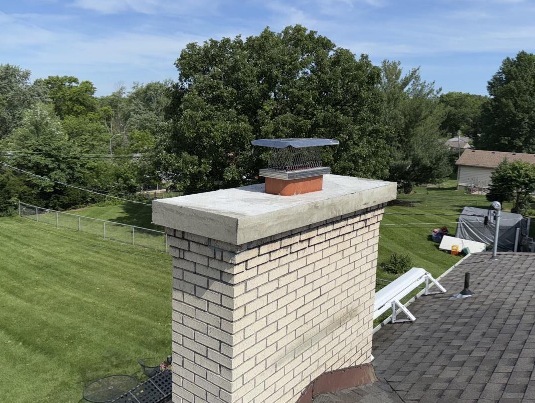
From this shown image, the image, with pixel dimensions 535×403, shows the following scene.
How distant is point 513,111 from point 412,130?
30257mm

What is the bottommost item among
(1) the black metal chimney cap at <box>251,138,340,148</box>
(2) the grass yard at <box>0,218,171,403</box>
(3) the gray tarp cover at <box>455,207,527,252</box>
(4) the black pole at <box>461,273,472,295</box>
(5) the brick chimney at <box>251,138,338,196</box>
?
(2) the grass yard at <box>0,218,171,403</box>

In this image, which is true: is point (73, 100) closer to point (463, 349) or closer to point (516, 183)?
point (516, 183)

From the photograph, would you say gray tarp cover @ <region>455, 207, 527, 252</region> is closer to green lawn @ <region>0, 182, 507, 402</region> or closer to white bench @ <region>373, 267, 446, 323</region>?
green lawn @ <region>0, 182, 507, 402</region>

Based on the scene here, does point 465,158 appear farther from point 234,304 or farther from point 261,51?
point 234,304

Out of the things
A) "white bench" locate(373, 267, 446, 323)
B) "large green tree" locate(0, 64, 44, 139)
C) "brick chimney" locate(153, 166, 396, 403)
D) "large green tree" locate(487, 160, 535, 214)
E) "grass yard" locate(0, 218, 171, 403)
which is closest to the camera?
"brick chimney" locate(153, 166, 396, 403)

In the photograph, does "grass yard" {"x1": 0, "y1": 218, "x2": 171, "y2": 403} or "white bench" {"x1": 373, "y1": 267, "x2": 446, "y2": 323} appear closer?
"white bench" {"x1": 373, "y1": 267, "x2": 446, "y2": 323}

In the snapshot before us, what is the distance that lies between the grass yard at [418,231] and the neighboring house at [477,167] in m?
14.1

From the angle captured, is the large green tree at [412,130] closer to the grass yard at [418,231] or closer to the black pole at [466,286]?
the grass yard at [418,231]

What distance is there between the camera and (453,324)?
290 inches

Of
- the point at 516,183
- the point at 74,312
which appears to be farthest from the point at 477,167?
the point at 74,312

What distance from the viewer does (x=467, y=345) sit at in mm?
6223

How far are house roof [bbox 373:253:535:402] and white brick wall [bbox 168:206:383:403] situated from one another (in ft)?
4.35

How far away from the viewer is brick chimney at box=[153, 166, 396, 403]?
3379 millimetres

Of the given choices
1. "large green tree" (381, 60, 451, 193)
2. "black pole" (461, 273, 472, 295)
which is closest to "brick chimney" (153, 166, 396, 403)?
"black pole" (461, 273, 472, 295)
